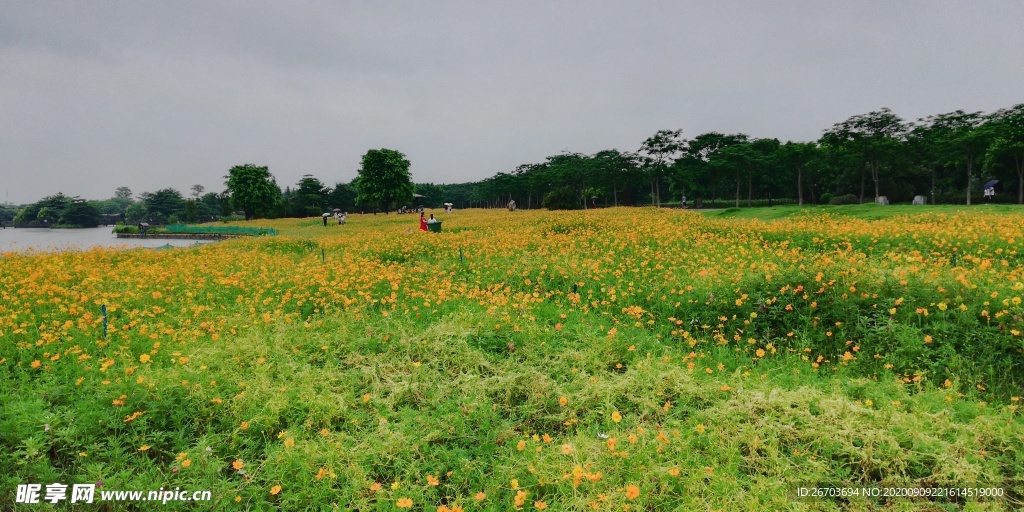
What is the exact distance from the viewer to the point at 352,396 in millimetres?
4840

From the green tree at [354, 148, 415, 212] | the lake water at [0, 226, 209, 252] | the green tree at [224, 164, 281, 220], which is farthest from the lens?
the green tree at [224, 164, 281, 220]

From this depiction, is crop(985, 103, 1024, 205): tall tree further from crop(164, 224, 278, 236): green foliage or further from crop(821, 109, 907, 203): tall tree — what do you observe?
crop(164, 224, 278, 236): green foliage

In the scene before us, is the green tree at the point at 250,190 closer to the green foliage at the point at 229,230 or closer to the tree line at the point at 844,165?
the green foliage at the point at 229,230

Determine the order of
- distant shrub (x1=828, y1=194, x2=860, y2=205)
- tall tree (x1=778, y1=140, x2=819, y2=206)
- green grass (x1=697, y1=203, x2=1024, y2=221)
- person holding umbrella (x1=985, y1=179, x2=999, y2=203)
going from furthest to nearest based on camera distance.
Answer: distant shrub (x1=828, y1=194, x2=860, y2=205) < tall tree (x1=778, y1=140, x2=819, y2=206) < person holding umbrella (x1=985, y1=179, x2=999, y2=203) < green grass (x1=697, y1=203, x2=1024, y2=221)

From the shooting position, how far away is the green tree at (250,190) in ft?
207

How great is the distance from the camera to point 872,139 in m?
39.4

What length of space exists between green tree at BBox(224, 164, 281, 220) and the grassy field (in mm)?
61905

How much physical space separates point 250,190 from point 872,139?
7293 cm

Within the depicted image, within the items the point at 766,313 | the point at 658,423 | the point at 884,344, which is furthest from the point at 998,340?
the point at 658,423

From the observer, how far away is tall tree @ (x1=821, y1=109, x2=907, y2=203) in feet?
123

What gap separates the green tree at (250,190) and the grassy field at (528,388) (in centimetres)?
6191

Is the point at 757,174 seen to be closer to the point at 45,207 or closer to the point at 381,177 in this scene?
the point at 381,177

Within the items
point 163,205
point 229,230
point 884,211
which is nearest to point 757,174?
point 884,211

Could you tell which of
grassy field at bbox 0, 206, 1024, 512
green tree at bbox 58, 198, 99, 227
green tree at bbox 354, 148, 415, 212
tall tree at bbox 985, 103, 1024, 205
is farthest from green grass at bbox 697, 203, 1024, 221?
green tree at bbox 58, 198, 99, 227
